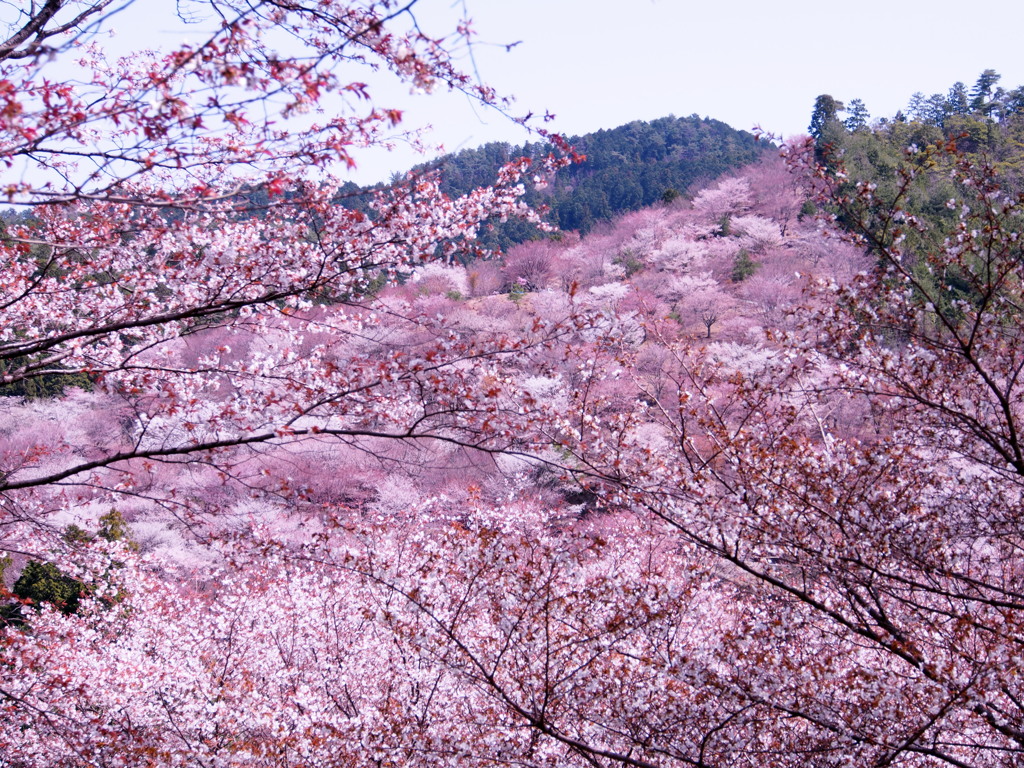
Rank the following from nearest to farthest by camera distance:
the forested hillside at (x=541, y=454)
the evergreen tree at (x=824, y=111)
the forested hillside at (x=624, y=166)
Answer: the forested hillside at (x=541, y=454) → the evergreen tree at (x=824, y=111) → the forested hillside at (x=624, y=166)

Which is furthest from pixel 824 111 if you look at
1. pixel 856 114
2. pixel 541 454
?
pixel 541 454

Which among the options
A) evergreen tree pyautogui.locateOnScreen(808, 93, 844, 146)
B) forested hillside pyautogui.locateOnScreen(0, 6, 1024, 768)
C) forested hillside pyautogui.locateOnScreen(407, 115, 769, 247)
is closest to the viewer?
forested hillside pyautogui.locateOnScreen(0, 6, 1024, 768)

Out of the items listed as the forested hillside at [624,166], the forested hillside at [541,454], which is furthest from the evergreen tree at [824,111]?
the forested hillside at [541,454]

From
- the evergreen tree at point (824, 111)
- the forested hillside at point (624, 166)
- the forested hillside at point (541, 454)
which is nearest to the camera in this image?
the forested hillside at point (541, 454)

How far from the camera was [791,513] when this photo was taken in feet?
12.1

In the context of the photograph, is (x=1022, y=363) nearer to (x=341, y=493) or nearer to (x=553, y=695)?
(x=553, y=695)

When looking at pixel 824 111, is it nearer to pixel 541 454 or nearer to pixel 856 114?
pixel 856 114

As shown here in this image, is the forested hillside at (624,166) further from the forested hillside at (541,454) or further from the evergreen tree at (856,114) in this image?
the forested hillside at (541,454)

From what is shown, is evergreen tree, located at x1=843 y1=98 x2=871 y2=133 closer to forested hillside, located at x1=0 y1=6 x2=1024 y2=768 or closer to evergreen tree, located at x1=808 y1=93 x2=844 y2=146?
evergreen tree, located at x1=808 y1=93 x2=844 y2=146

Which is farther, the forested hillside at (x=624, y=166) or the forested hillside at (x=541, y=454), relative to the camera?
the forested hillside at (x=624, y=166)

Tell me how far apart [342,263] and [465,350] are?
0.78 m

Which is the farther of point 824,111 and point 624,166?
point 624,166

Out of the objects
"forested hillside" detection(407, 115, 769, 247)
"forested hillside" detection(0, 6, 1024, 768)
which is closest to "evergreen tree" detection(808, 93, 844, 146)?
"forested hillside" detection(407, 115, 769, 247)

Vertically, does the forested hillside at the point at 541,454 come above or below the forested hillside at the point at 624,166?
below
